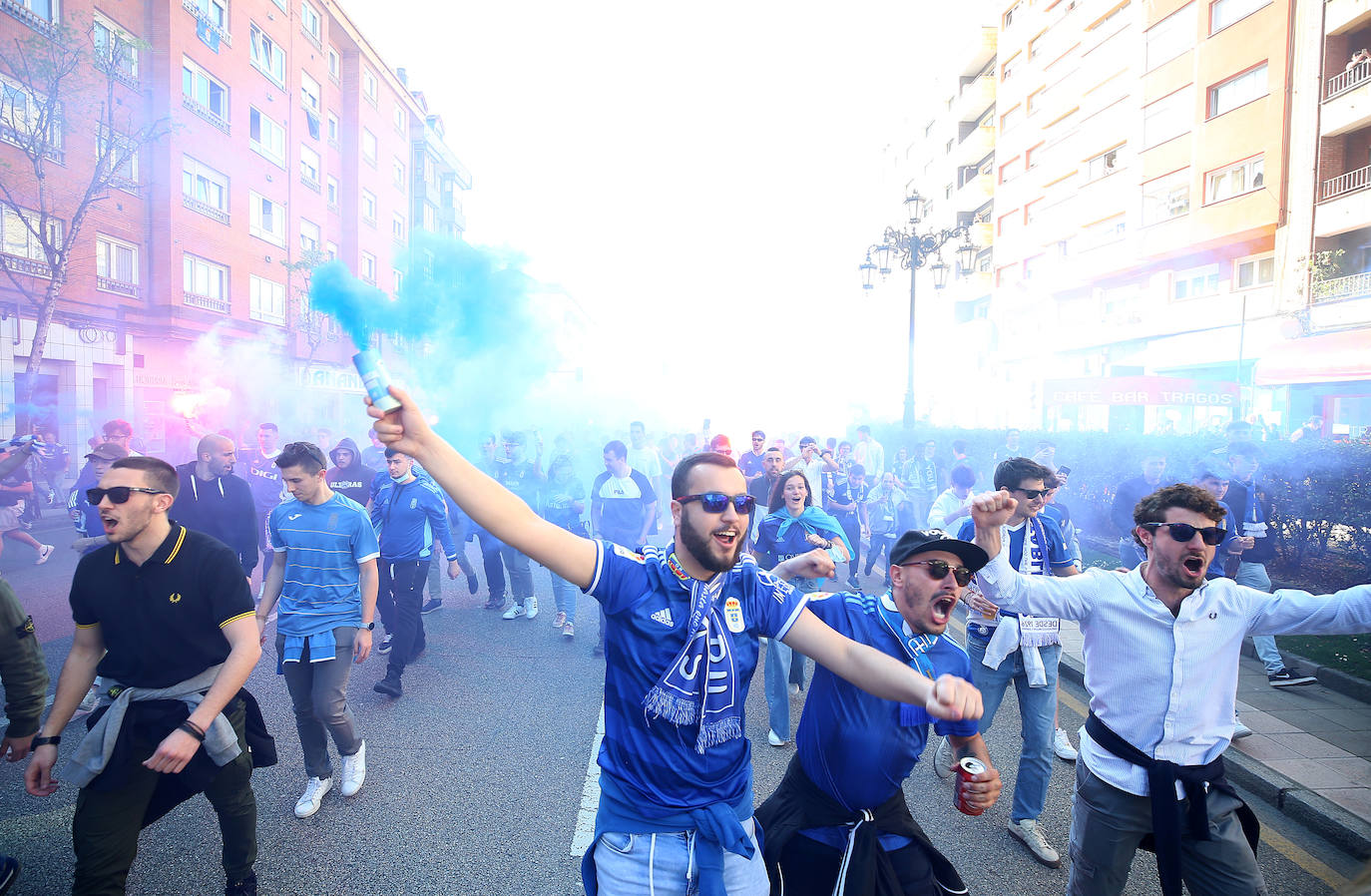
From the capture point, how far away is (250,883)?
313cm

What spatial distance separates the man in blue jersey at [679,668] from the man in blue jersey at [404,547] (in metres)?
4.32

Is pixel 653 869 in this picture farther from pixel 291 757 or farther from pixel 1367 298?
pixel 1367 298

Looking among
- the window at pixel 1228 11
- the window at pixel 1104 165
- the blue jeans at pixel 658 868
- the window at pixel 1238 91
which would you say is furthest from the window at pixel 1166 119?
the blue jeans at pixel 658 868

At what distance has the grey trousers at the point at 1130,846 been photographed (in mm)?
2570

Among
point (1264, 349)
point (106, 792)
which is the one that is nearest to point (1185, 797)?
point (106, 792)

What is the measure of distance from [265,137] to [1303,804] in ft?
108

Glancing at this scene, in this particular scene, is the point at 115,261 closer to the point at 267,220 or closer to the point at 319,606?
the point at 267,220

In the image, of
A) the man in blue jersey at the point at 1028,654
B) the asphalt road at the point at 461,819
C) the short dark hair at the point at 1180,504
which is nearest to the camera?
the short dark hair at the point at 1180,504

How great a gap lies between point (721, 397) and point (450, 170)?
22673mm

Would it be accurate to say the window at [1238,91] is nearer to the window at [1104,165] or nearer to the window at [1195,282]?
the window at [1104,165]

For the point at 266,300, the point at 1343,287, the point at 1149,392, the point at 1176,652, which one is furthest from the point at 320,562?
the point at 266,300

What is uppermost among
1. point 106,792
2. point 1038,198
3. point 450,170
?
point 450,170

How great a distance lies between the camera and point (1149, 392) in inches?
741

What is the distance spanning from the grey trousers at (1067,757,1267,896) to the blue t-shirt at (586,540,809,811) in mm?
1500
